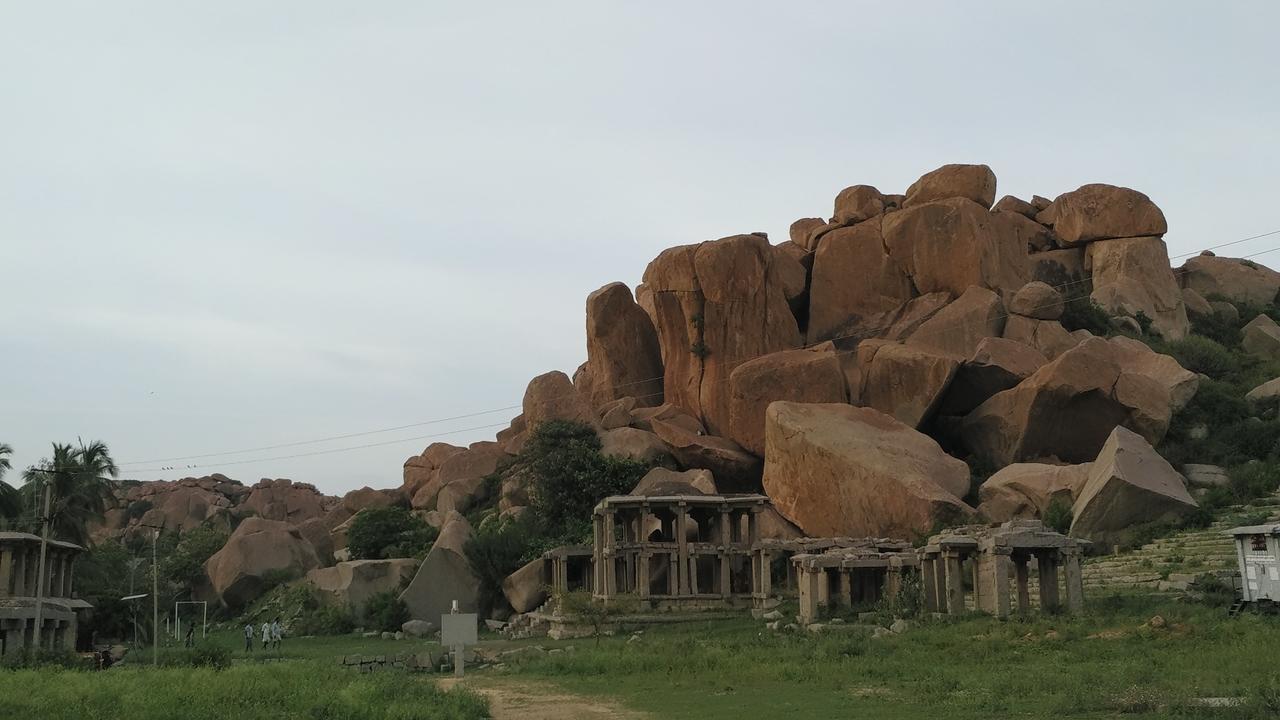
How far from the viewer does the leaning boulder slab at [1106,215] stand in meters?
69.9

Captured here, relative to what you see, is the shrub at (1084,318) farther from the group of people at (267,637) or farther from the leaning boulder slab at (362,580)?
the group of people at (267,637)

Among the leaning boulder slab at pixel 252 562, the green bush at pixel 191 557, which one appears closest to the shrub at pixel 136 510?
the green bush at pixel 191 557

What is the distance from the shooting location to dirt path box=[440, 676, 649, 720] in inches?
815

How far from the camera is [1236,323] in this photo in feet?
244

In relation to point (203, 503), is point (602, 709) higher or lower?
lower

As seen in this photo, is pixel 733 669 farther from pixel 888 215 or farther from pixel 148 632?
pixel 888 215

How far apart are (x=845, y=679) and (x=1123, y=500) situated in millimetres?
21476

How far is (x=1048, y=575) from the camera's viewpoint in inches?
1396

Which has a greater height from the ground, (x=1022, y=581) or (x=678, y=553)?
(x=678, y=553)

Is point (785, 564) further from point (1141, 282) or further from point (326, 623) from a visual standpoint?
point (1141, 282)

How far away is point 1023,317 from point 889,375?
10102 mm

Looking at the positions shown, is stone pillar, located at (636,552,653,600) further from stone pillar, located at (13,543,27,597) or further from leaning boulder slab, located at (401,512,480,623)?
stone pillar, located at (13,543,27,597)

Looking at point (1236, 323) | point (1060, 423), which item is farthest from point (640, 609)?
point (1236, 323)

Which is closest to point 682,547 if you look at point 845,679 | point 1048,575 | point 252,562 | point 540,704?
point 1048,575
